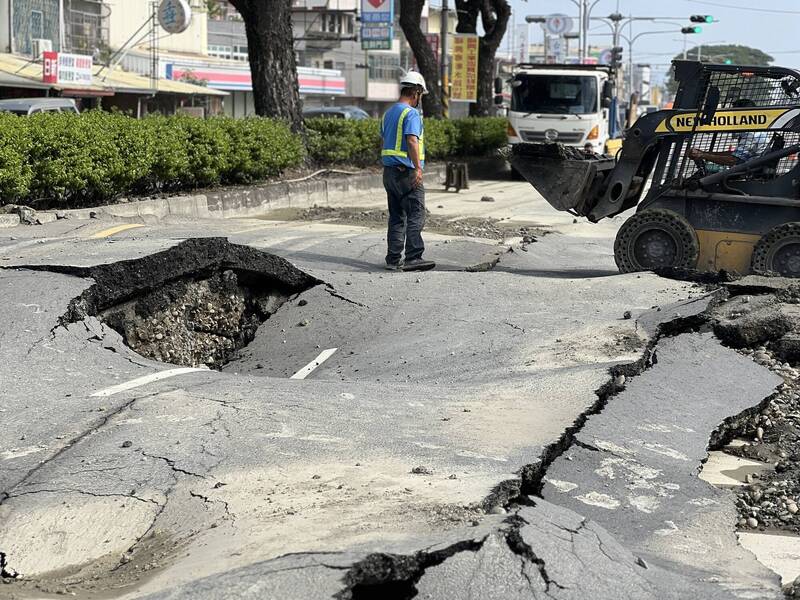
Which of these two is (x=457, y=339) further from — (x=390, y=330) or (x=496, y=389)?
(x=496, y=389)

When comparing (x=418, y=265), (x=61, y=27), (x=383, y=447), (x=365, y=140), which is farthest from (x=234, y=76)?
(x=383, y=447)

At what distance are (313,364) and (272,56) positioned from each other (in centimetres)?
1204

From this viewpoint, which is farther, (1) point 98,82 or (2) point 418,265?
(1) point 98,82

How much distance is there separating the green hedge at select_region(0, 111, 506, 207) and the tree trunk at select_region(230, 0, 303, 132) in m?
0.69

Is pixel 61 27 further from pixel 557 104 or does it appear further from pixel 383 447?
pixel 383 447

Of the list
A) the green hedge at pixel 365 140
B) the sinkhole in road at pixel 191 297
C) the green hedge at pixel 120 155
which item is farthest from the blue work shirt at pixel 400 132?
the green hedge at pixel 365 140

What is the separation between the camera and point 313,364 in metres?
7.92

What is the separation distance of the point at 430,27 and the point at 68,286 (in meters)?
94.3

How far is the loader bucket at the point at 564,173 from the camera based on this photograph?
36.0 ft

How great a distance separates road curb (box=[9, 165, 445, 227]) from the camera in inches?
515

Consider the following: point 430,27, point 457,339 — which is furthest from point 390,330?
point 430,27

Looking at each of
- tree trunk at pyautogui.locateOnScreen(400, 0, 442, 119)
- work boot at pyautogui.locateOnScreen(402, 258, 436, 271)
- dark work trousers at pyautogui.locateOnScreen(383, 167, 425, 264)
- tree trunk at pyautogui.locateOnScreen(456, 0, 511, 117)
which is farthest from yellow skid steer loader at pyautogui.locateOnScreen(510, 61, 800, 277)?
tree trunk at pyautogui.locateOnScreen(456, 0, 511, 117)

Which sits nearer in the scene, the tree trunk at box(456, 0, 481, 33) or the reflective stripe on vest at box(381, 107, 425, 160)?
the reflective stripe on vest at box(381, 107, 425, 160)

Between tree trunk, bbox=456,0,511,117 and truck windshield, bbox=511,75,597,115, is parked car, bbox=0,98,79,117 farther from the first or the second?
tree trunk, bbox=456,0,511,117
